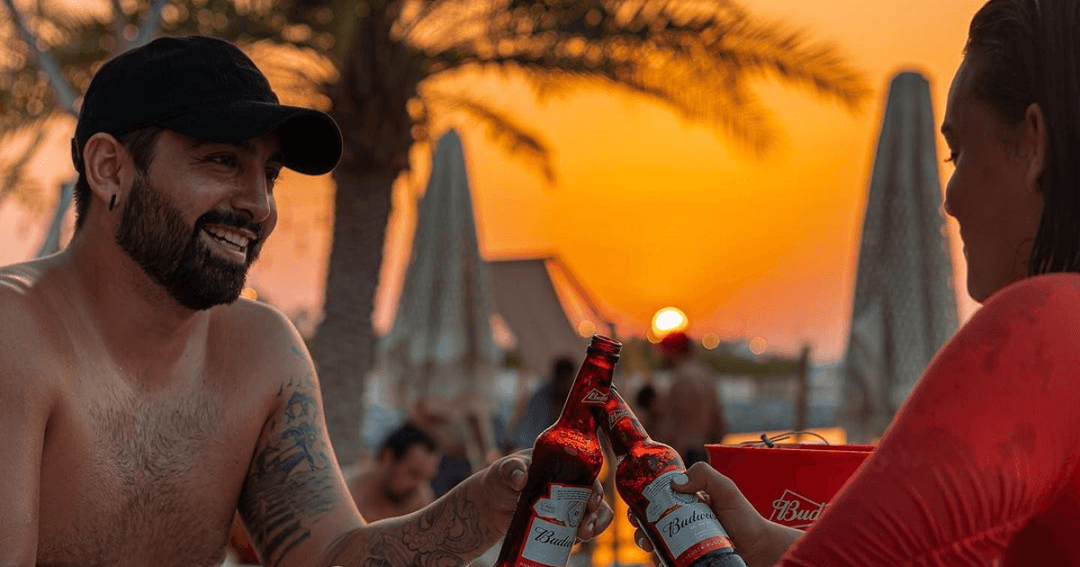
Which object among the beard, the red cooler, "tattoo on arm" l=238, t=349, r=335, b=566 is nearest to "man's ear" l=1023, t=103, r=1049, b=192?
the red cooler

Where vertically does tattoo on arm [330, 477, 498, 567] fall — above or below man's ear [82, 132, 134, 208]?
below

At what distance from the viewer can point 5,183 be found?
11.1 meters

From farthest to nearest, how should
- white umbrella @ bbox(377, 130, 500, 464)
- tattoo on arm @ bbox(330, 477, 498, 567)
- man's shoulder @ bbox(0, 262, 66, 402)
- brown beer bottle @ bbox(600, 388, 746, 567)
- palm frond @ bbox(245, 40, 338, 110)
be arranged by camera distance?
white umbrella @ bbox(377, 130, 500, 464) → palm frond @ bbox(245, 40, 338, 110) → tattoo on arm @ bbox(330, 477, 498, 567) → man's shoulder @ bbox(0, 262, 66, 402) → brown beer bottle @ bbox(600, 388, 746, 567)

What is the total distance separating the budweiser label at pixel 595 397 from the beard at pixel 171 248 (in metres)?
0.83

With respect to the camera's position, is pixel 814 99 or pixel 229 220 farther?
pixel 814 99

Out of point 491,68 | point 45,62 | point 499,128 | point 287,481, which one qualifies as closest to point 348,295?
point 499,128

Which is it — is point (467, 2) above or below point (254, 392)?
above

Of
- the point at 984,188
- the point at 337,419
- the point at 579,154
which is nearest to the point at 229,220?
the point at 984,188

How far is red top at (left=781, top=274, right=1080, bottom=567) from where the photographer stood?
1.04 meters

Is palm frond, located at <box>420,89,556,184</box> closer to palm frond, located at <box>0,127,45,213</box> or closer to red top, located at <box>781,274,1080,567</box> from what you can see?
palm frond, located at <box>0,127,45,213</box>

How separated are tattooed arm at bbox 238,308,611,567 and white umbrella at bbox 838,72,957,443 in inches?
244

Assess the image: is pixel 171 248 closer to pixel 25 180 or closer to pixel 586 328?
pixel 586 328

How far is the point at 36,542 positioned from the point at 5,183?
33.0 ft

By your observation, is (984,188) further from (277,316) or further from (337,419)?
(337,419)
